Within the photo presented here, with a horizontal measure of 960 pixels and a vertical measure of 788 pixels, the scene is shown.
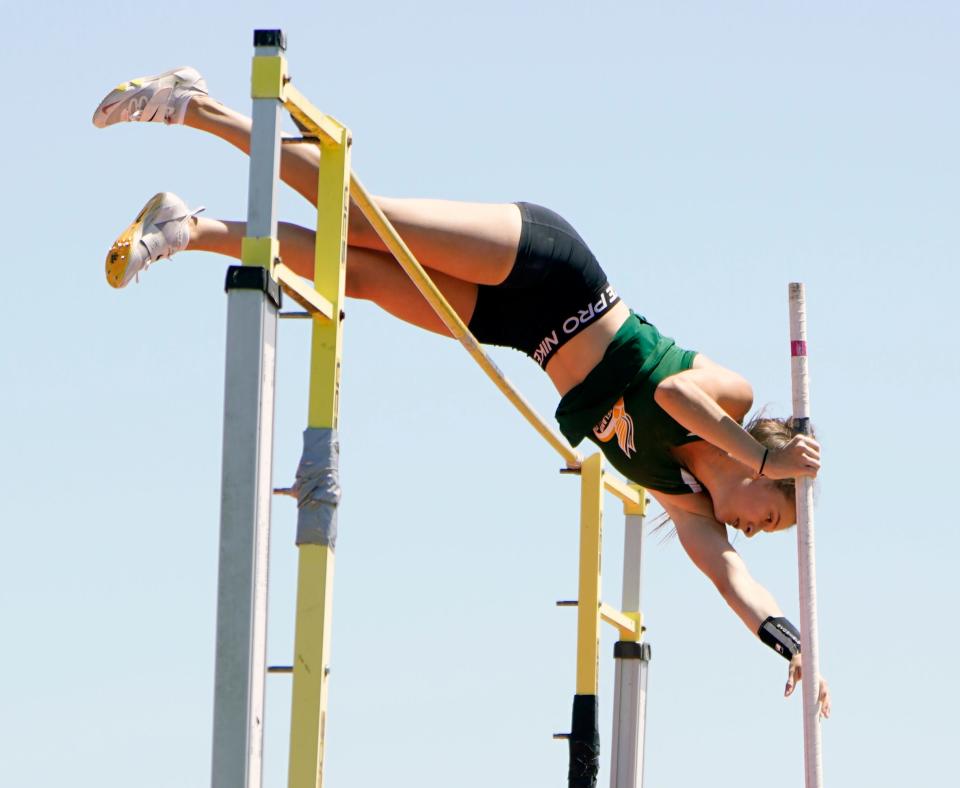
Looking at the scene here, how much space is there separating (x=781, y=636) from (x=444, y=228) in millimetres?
1615

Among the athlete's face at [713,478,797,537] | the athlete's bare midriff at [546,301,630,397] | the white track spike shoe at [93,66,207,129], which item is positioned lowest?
the athlete's face at [713,478,797,537]

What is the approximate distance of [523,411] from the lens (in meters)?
4.44

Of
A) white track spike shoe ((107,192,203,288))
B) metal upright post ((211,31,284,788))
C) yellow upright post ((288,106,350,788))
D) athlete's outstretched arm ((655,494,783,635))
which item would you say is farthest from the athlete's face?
metal upright post ((211,31,284,788))

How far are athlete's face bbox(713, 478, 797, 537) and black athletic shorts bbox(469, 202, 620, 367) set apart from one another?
72 centimetres

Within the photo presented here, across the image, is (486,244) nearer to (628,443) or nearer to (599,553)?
(628,443)

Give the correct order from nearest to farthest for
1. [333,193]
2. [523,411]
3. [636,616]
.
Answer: [333,193]
[523,411]
[636,616]

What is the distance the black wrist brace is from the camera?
457 centimetres

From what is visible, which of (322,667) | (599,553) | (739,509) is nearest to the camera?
(322,667)

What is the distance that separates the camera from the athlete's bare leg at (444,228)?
352 cm

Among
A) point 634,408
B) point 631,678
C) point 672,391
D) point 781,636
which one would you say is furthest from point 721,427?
point 631,678

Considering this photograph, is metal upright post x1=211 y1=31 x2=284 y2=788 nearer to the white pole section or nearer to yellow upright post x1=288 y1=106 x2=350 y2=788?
yellow upright post x1=288 y1=106 x2=350 y2=788

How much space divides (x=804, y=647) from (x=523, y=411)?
99 centimetres

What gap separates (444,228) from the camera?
13.0 feet

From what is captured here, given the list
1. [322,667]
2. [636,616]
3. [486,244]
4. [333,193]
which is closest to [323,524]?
[322,667]
